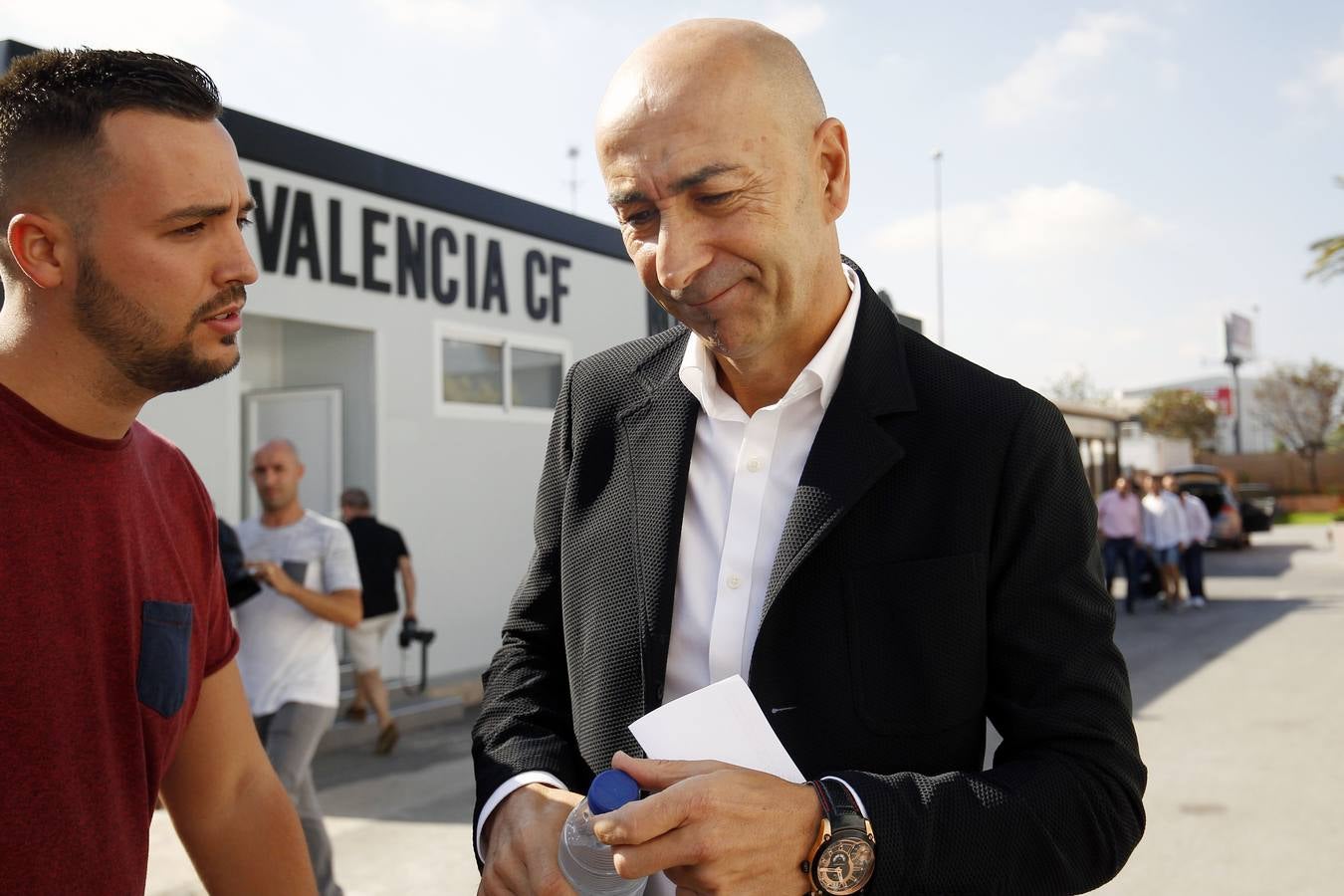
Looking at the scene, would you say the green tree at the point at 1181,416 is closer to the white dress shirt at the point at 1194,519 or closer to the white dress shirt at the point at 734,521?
the white dress shirt at the point at 1194,519

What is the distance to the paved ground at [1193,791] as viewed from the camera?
5641 millimetres

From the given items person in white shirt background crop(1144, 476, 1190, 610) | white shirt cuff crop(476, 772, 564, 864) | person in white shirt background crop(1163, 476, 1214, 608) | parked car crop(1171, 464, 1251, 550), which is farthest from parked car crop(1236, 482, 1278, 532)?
white shirt cuff crop(476, 772, 564, 864)

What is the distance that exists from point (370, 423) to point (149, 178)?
8.92 metres

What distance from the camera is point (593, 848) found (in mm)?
1536

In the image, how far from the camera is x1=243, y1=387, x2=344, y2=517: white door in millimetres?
10398

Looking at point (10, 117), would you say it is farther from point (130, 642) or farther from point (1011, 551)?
point (1011, 551)

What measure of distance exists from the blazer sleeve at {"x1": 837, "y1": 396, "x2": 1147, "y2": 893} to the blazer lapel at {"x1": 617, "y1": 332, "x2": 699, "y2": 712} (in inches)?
15.4

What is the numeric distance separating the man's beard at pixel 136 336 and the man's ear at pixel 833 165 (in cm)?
97

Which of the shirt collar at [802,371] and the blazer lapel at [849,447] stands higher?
the shirt collar at [802,371]

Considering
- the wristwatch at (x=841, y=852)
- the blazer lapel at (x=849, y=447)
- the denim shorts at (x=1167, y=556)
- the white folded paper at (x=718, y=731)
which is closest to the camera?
the wristwatch at (x=841, y=852)

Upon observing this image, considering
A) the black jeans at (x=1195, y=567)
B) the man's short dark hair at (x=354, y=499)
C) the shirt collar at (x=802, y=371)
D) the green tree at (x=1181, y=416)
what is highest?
the green tree at (x=1181, y=416)

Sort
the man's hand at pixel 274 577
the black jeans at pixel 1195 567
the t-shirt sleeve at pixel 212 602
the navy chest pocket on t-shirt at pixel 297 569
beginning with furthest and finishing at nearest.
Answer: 1. the black jeans at pixel 1195 567
2. the navy chest pocket on t-shirt at pixel 297 569
3. the man's hand at pixel 274 577
4. the t-shirt sleeve at pixel 212 602

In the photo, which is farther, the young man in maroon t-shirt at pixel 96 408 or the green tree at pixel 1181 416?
the green tree at pixel 1181 416

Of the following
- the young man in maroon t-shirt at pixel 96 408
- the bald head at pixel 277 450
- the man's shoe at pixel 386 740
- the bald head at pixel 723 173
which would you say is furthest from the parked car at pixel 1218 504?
the young man in maroon t-shirt at pixel 96 408
